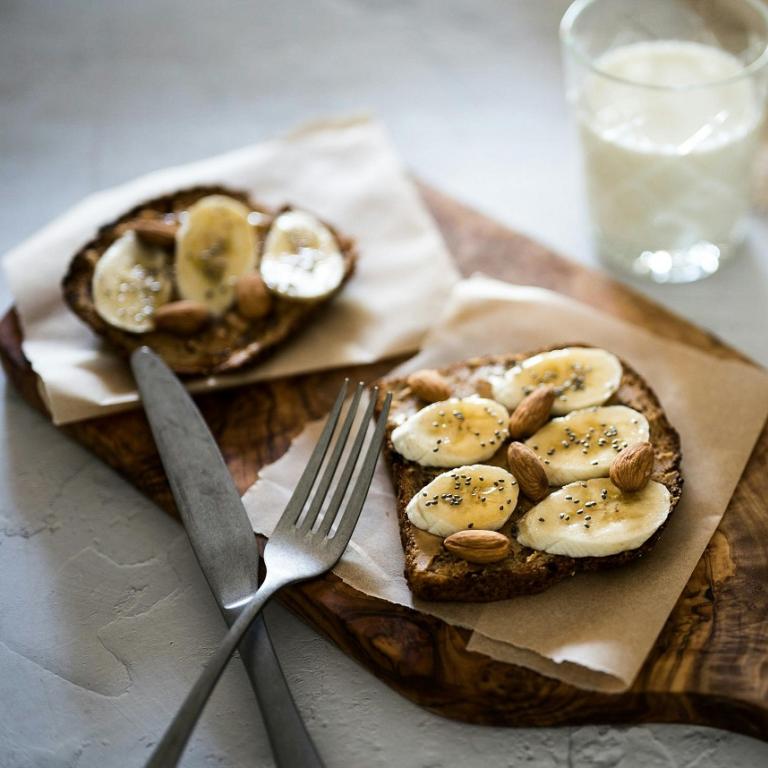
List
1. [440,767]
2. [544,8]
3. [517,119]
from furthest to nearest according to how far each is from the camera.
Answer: [544,8] < [517,119] < [440,767]

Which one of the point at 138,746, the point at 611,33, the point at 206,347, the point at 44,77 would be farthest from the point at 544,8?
the point at 138,746

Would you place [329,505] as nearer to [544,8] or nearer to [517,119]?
[517,119]

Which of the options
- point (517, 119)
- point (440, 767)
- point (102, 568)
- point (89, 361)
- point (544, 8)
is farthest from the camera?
point (544, 8)

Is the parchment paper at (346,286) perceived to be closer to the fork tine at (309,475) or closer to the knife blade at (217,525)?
the knife blade at (217,525)

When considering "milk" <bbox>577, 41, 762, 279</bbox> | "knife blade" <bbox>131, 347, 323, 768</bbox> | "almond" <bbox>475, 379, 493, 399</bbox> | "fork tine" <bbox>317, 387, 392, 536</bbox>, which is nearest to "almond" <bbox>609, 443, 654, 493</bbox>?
"almond" <bbox>475, 379, 493, 399</bbox>

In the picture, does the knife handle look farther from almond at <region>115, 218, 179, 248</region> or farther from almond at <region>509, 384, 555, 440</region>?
almond at <region>115, 218, 179, 248</region>

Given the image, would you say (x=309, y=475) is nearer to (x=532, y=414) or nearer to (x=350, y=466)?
(x=350, y=466)
